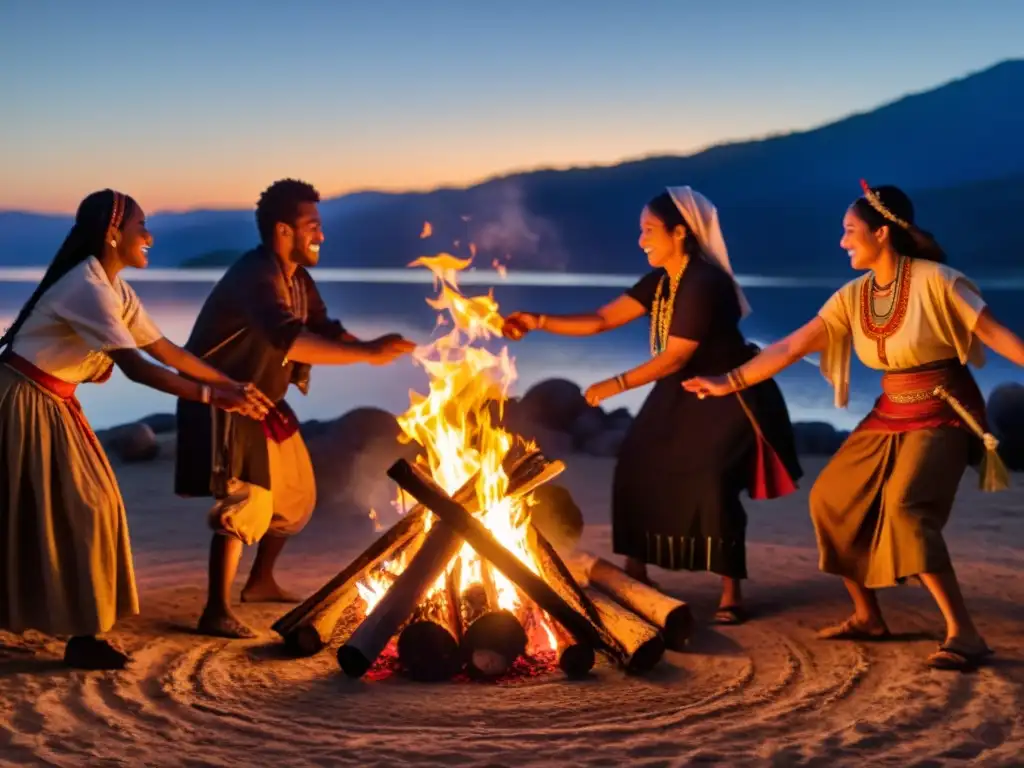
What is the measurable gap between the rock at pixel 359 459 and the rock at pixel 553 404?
246 centimetres

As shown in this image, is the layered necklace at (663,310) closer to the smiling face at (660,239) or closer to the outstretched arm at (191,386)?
the smiling face at (660,239)

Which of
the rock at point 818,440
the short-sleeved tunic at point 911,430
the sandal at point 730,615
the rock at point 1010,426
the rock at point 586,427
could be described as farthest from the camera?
the rock at point 818,440

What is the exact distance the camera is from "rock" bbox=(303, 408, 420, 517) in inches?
378

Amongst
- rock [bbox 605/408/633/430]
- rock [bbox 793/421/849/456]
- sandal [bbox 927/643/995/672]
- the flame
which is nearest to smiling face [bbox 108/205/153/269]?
the flame

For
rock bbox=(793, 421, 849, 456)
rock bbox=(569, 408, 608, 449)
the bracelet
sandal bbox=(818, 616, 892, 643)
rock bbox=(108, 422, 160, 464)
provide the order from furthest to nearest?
1. rock bbox=(793, 421, 849, 456)
2. rock bbox=(569, 408, 608, 449)
3. rock bbox=(108, 422, 160, 464)
4. the bracelet
5. sandal bbox=(818, 616, 892, 643)

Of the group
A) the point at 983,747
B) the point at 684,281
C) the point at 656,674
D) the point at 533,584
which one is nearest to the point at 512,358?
the point at 684,281

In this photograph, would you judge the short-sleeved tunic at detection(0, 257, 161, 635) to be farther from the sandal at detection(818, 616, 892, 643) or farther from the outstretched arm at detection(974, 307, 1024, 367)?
the outstretched arm at detection(974, 307, 1024, 367)

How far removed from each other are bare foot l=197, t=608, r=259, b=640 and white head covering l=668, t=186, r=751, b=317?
9.18 ft

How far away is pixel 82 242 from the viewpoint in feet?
16.5

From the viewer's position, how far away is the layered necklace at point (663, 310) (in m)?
6.08

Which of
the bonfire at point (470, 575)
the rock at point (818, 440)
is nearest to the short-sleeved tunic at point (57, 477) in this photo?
the bonfire at point (470, 575)

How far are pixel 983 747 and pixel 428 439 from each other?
9.17ft

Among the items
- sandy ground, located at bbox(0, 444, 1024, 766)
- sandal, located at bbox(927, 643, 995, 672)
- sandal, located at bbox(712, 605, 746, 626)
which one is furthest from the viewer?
sandal, located at bbox(712, 605, 746, 626)

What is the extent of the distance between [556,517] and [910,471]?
1.87 m
